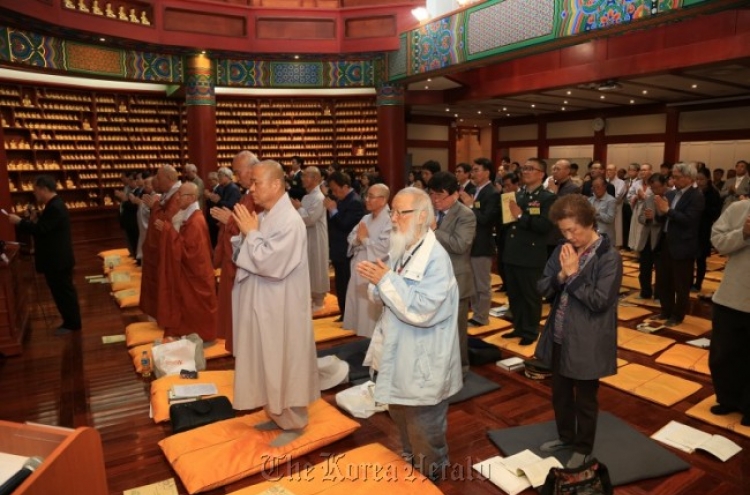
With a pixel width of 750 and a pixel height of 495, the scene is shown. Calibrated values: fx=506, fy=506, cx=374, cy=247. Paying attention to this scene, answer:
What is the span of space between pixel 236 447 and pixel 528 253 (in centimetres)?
284

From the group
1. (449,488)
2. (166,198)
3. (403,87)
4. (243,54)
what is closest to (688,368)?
(449,488)

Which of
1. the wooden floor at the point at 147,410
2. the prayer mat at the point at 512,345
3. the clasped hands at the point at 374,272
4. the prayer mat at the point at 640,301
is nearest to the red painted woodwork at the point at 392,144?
the prayer mat at the point at 640,301

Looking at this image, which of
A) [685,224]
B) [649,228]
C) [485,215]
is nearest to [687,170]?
[685,224]

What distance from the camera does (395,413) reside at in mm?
2615

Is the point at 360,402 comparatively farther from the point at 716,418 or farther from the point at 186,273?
the point at 716,418

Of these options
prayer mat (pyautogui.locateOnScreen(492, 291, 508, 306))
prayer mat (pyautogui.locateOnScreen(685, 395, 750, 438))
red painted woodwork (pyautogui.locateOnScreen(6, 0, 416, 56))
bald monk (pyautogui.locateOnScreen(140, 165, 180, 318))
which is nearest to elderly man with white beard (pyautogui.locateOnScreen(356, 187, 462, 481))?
prayer mat (pyautogui.locateOnScreen(685, 395, 750, 438))

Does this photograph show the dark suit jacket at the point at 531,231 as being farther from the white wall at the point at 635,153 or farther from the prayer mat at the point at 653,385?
the white wall at the point at 635,153

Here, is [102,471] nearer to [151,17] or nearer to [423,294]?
[423,294]

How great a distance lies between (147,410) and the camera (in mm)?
3605

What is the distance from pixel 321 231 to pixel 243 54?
22.8 feet

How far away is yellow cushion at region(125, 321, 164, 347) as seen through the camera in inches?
192

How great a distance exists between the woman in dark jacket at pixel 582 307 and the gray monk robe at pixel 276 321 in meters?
1.35

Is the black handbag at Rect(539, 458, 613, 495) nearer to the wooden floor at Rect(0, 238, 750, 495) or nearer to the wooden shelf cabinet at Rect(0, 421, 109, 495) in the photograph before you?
the wooden floor at Rect(0, 238, 750, 495)

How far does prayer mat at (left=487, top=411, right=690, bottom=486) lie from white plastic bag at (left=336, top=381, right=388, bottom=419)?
796mm
